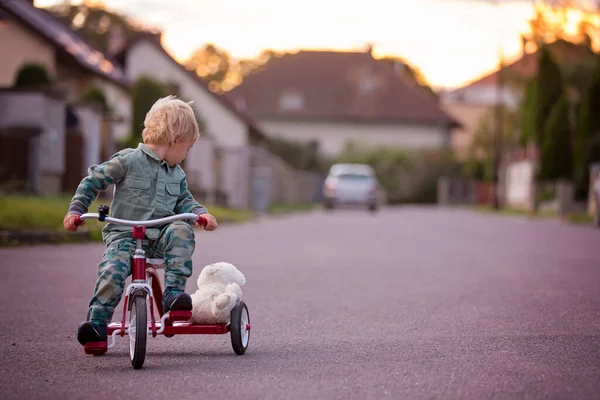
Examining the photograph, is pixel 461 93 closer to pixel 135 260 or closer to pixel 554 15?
pixel 554 15

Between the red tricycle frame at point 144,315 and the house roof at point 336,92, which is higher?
the house roof at point 336,92

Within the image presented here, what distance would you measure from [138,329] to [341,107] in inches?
2646

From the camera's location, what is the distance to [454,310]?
315 inches

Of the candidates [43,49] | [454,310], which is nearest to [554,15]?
[43,49]

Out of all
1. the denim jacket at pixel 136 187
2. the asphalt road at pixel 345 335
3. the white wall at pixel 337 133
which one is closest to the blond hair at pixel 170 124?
the denim jacket at pixel 136 187

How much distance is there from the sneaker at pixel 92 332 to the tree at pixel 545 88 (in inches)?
1455

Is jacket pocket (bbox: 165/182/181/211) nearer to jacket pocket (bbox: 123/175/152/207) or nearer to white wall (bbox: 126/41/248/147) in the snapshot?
jacket pocket (bbox: 123/175/152/207)

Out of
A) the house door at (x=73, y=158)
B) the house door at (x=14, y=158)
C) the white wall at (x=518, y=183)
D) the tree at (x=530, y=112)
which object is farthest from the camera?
the white wall at (x=518, y=183)

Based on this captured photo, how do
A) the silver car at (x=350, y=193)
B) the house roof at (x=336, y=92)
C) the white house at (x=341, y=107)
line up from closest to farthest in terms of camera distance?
the silver car at (x=350, y=193) → the white house at (x=341, y=107) → the house roof at (x=336, y=92)

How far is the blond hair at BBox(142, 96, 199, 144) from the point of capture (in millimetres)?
5469

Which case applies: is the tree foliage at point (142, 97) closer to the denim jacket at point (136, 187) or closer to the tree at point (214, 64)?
the denim jacket at point (136, 187)

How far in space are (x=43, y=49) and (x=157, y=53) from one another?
18178mm

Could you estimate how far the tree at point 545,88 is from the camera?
40438 millimetres

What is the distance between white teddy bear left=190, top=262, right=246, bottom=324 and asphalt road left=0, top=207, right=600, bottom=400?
0.24 m
